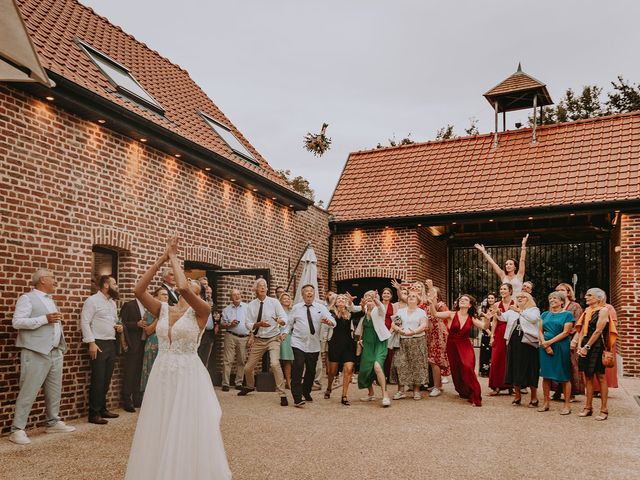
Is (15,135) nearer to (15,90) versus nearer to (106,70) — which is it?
(15,90)

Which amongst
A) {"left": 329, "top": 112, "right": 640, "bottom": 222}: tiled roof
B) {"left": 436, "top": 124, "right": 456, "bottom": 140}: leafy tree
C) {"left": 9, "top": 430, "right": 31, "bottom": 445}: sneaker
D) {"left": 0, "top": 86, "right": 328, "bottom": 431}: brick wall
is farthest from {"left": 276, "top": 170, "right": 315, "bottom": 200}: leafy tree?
{"left": 9, "top": 430, "right": 31, "bottom": 445}: sneaker

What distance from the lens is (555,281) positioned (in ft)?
72.8

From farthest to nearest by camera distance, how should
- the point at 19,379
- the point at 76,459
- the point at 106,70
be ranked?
1. the point at 106,70
2. the point at 19,379
3. the point at 76,459

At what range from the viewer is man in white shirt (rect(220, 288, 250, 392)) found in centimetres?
1105

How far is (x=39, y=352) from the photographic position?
264 inches

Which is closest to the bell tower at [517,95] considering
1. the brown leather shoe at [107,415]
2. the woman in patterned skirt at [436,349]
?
the woman in patterned skirt at [436,349]

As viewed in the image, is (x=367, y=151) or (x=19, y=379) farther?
(x=367, y=151)

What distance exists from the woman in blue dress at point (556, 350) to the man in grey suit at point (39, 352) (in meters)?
6.60

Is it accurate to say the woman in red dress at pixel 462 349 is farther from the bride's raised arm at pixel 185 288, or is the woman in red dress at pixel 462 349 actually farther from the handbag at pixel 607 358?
the bride's raised arm at pixel 185 288

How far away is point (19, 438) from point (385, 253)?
1060 cm

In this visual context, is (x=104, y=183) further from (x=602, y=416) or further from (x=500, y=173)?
(x=500, y=173)

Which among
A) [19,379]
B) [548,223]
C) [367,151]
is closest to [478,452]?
[19,379]

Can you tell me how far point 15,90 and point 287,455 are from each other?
5255 millimetres

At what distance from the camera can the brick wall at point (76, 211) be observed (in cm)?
700
